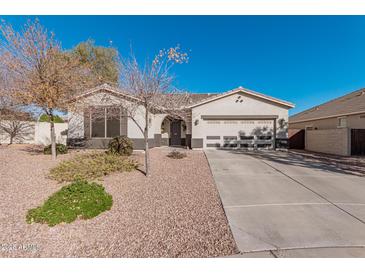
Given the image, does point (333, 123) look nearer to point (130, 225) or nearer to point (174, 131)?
point (174, 131)

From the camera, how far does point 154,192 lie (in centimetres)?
522

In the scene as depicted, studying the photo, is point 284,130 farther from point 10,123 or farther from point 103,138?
point 10,123

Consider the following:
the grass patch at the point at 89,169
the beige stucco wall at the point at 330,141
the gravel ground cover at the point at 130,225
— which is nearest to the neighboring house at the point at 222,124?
the beige stucco wall at the point at 330,141

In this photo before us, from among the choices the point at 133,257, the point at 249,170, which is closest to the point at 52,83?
the point at 133,257

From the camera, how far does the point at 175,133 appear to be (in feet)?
53.4

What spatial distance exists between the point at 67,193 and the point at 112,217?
1185mm

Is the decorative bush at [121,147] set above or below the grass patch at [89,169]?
above

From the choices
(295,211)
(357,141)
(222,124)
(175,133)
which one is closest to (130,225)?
(295,211)

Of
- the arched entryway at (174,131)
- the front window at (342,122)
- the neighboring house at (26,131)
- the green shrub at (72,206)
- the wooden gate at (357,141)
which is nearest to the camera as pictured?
the green shrub at (72,206)

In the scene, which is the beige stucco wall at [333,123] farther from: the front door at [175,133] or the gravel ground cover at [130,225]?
the gravel ground cover at [130,225]

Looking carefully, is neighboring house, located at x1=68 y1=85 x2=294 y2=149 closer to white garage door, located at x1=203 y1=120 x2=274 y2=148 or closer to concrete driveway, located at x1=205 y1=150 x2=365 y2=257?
white garage door, located at x1=203 y1=120 x2=274 y2=148

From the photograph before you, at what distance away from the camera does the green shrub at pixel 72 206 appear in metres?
3.60

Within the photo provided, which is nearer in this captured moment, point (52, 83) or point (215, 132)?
point (52, 83)

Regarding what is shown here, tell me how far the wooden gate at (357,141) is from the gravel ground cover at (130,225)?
1213 centimetres
